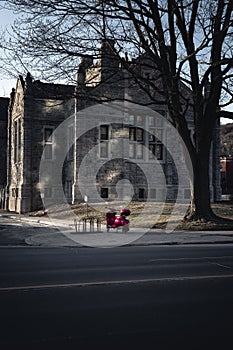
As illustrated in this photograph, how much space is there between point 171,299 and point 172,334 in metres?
1.83

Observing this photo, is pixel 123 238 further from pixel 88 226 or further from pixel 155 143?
pixel 155 143

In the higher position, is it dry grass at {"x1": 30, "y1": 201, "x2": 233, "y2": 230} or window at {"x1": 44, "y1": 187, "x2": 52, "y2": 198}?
window at {"x1": 44, "y1": 187, "x2": 52, "y2": 198}

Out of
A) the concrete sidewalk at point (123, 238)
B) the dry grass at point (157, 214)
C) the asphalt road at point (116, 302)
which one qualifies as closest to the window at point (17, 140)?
the dry grass at point (157, 214)

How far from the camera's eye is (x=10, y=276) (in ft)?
30.6

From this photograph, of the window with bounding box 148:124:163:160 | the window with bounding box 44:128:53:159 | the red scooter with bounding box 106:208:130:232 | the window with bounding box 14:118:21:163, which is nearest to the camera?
the red scooter with bounding box 106:208:130:232

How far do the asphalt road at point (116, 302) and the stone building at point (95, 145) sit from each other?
20.1 meters

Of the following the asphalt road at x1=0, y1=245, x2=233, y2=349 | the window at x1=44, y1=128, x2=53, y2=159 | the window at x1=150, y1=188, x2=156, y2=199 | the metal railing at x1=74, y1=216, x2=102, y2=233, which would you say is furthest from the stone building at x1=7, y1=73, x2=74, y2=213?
the asphalt road at x1=0, y1=245, x2=233, y2=349

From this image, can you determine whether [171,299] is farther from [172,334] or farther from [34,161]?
[34,161]

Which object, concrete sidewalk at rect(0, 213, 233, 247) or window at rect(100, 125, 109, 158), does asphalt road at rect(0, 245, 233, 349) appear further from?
window at rect(100, 125, 109, 158)

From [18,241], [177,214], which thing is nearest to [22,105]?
[177,214]

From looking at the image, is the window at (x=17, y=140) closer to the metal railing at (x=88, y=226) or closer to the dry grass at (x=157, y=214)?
the dry grass at (x=157, y=214)

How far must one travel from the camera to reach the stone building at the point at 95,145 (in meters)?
32.2

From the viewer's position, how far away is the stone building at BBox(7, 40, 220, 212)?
32.2 meters

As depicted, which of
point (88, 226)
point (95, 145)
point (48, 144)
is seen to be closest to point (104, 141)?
point (95, 145)
